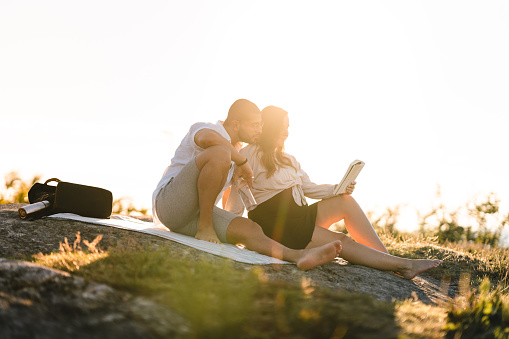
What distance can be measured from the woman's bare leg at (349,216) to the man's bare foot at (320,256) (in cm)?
95

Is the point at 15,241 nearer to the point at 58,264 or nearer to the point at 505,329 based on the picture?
the point at 58,264

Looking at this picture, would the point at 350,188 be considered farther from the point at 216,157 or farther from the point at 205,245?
the point at 205,245

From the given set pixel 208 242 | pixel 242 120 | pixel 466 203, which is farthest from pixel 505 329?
pixel 466 203

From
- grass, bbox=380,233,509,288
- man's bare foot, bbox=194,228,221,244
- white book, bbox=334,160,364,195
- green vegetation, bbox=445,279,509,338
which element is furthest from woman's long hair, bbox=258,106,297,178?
grass, bbox=380,233,509,288

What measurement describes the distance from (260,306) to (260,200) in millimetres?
2472

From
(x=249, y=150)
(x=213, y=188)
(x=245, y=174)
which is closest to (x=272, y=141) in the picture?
(x=249, y=150)

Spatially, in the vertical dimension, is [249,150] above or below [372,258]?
above

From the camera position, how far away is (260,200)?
4672 mm

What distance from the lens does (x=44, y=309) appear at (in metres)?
2.06

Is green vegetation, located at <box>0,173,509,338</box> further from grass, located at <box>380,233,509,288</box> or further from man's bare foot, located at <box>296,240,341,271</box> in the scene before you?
grass, located at <box>380,233,509,288</box>

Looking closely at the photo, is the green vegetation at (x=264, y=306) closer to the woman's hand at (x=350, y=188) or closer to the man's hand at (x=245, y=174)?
the man's hand at (x=245, y=174)

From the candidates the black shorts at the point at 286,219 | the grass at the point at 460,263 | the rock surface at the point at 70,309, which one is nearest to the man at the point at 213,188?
the black shorts at the point at 286,219

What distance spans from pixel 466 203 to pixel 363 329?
8.59m

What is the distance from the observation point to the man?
3980 mm
